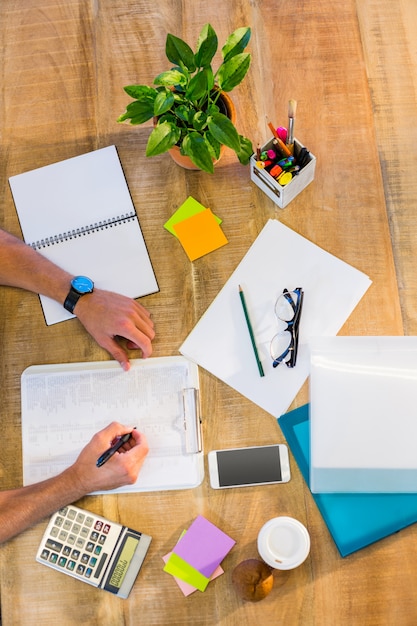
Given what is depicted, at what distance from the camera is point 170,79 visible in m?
1.06

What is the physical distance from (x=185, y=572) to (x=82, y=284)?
610mm

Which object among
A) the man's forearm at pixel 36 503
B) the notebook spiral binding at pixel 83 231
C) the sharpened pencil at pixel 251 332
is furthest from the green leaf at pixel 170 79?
the man's forearm at pixel 36 503

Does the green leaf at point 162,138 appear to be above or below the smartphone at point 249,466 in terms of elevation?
above

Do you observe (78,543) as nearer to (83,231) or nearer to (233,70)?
(83,231)

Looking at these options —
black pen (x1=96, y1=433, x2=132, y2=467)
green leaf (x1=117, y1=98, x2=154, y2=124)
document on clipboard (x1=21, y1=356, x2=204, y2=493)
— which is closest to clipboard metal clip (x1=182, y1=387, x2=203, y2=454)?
document on clipboard (x1=21, y1=356, x2=204, y2=493)

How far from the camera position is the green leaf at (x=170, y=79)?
1.05m

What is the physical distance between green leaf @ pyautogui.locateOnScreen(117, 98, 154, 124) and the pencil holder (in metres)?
0.23

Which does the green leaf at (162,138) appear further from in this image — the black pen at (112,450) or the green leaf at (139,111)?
the black pen at (112,450)

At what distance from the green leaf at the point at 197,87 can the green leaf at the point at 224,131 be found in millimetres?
47

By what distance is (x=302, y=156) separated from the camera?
1.19m

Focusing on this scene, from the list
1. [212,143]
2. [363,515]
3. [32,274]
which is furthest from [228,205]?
[363,515]

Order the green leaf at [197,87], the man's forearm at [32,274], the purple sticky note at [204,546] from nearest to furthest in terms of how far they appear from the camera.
Answer: the green leaf at [197,87], the purple sticky note at [204,546], the man's forearm at [32,274]

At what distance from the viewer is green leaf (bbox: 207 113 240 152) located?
42.1 inches

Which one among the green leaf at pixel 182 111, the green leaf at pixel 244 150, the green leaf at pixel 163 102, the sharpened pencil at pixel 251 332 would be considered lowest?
the sharpened pencil at pixel 251 332
